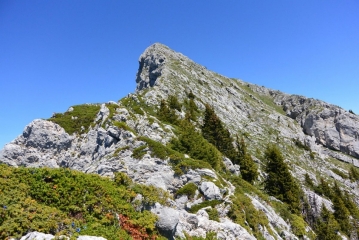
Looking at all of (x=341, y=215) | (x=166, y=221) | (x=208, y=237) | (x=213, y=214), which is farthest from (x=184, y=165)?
(x=341, y=215)

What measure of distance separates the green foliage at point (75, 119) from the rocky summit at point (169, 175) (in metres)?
0.26

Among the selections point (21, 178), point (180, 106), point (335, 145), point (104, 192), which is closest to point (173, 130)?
point (180, 106)

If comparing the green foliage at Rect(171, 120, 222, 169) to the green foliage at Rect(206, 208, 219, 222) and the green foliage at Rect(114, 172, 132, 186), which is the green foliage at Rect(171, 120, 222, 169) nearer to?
the green foliage at Rect(206, 208, 219, 222)

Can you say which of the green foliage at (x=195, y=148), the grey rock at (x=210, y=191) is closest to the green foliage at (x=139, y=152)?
the green foliage at (x=195, y=148)

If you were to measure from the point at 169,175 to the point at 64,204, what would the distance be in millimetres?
14329

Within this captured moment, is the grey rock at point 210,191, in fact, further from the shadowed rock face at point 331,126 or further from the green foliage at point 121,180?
the shadowed rock face at point 331,126

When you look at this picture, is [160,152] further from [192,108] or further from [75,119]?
[192,108]

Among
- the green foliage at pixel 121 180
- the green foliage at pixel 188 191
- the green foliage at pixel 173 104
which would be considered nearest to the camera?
the green foliage at pixel 121 180

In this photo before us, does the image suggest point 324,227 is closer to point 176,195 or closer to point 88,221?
point 176,195

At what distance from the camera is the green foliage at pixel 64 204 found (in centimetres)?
1106

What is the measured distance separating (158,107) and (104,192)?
43.0 m

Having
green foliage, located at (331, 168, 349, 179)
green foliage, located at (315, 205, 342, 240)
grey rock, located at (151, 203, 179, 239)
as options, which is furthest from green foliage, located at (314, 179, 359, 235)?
grey rock, located at (151, 203, 179, 239)

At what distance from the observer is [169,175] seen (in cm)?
2664

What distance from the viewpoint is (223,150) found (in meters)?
55.5
